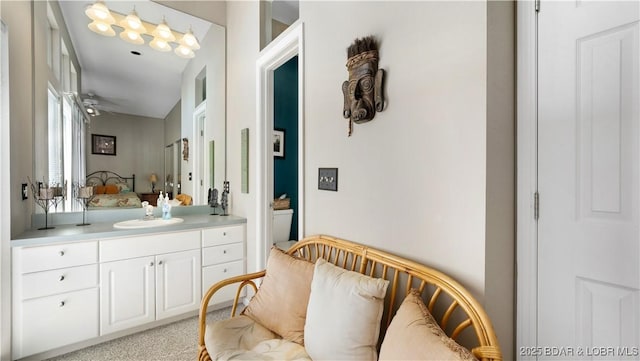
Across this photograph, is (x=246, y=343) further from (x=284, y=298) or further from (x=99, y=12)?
(x=99, y=12)

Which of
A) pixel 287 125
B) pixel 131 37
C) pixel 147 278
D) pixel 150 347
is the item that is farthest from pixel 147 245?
pixel 287 125

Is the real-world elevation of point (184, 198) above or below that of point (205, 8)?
below

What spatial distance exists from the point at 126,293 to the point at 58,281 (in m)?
0.43

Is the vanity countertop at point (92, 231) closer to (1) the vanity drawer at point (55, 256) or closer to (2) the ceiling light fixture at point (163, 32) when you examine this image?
(1) the vanity drawer at point (55, 256)

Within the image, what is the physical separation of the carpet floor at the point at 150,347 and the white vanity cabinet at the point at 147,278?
99 mm

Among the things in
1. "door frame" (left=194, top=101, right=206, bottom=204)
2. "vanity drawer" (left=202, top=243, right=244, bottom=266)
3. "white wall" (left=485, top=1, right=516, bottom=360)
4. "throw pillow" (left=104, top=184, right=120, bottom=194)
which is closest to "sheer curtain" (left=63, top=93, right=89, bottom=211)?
"throw pillow" (left=104, top=184, right=120, bottom=194)

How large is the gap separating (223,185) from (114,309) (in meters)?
1.45

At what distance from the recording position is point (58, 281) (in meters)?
1.86

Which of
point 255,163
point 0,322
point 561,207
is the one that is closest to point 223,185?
point 255,163

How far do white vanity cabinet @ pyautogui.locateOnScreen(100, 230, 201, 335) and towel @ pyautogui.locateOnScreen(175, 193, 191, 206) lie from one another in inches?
24.1

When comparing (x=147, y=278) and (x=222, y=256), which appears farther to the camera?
(x=222, y=256)

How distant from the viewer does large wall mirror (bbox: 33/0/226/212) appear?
222 centimetres

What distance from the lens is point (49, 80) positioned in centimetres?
220

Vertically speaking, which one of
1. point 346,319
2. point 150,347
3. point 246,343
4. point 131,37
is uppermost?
point 131,37
